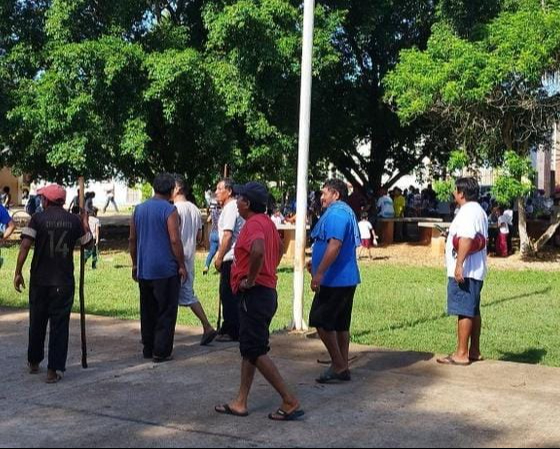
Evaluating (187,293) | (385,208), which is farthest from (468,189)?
(385,208)

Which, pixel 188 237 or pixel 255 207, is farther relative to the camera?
pixel 188 237

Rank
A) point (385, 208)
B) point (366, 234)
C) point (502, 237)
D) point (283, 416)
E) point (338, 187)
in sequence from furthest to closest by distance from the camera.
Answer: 1. point (385, 208)
2. point (502, 237)
3. point (366, 234)
4. point (338, 187)
5. point (283, 416)

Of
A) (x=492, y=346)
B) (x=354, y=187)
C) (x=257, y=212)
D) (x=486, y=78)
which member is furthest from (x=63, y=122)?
(x=257, y=212)

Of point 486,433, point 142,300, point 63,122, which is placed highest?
point 63,122

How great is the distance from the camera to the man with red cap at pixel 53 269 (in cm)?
766

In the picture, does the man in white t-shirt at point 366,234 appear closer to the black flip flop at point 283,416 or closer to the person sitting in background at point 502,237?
the person sitting in background at point 502,237

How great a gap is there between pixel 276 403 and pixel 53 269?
2307 millimetres

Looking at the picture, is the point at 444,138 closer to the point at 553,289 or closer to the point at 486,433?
the point at 553,289

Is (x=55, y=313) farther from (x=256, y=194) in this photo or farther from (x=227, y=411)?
(x=256, y=194)

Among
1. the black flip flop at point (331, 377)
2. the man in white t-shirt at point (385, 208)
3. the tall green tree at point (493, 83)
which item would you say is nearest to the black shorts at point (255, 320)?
the black flip flop at point (331, 377)

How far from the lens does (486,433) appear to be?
6156 mm

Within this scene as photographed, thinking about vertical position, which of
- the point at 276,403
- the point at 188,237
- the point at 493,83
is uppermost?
the point at 493,83

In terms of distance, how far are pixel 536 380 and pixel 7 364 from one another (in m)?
4.84

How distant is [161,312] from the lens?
8461mm
